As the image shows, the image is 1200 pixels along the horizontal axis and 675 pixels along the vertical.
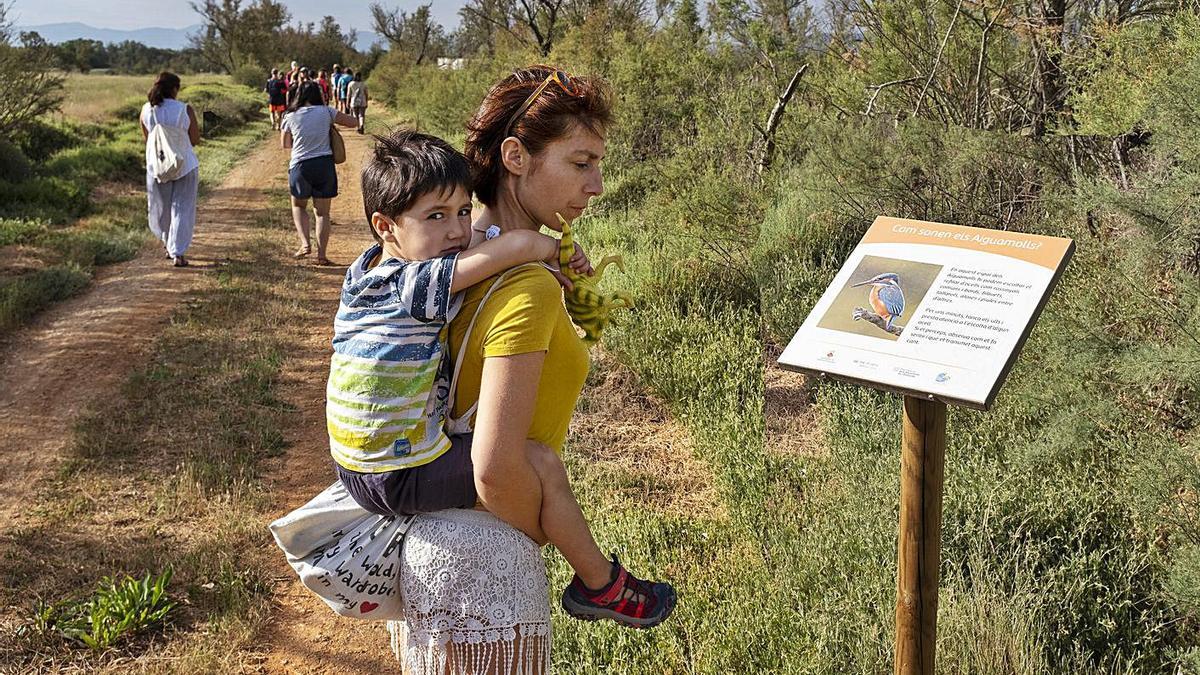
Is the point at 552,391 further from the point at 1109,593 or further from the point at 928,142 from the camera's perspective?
the point at 928,142

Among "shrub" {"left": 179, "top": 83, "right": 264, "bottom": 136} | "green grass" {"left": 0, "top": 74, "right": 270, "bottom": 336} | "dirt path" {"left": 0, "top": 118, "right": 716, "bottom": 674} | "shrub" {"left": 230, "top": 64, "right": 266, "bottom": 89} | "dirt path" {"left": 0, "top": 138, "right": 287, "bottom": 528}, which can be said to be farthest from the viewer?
"shrub" {"left": 230, "top": 64, "right": 266, "bottom": 89}

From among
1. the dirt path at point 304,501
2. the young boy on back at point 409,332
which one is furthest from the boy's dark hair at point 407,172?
the dirt path at point 304,501

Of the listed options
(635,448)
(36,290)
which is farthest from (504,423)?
(36,290)

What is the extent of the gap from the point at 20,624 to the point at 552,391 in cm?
274

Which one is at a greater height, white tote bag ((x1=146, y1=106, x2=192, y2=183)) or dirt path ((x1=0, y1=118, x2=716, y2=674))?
white tote bag ((x1=146, y1=106, x2=192, y2=183))

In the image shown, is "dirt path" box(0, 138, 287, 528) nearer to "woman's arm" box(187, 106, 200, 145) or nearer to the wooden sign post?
"woman's arm" box(187, 106, 200, 145)

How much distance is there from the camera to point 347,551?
197 cm

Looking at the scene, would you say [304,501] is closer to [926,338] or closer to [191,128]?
[926,338]

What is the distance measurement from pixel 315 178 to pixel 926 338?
7.47m

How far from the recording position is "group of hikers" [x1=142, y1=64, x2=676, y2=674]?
5.82ft

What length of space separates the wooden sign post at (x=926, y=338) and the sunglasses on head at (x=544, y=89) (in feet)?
2.83

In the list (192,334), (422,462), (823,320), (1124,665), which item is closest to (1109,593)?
(1124,665)

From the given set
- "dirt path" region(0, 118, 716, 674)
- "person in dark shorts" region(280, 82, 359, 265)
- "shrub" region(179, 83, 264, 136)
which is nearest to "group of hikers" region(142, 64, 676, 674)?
"dirt path" region(0, 118, 716, 674)

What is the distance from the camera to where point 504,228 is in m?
2.08
